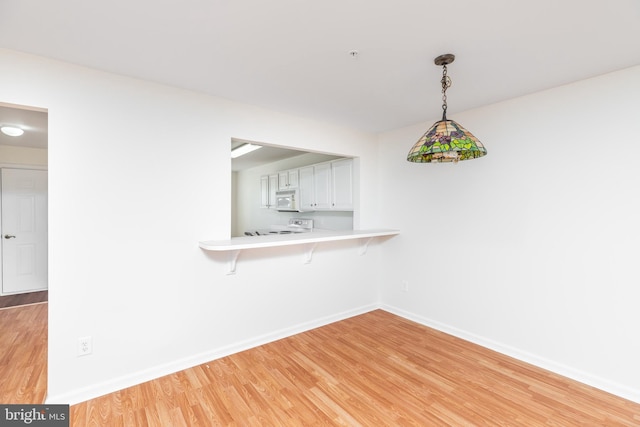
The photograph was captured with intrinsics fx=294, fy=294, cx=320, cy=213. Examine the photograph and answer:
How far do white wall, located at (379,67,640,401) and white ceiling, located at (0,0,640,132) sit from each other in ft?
1.16

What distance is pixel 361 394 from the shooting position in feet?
6.99

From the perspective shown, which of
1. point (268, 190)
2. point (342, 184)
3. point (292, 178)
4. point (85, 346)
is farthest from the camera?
point (268, 190)

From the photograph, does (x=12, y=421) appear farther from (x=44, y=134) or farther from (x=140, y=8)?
(x=44, y=134)

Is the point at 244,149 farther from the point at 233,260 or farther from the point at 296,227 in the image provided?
the point at 233,260

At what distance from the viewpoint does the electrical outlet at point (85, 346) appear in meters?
2.06

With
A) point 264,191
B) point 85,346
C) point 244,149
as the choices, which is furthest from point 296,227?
point 85,346

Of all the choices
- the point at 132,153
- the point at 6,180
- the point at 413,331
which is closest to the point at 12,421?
the point at 132,153

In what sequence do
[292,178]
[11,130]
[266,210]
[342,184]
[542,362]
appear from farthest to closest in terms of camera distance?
[266,210], [292,178], [342,184], [11,130], [542,362]

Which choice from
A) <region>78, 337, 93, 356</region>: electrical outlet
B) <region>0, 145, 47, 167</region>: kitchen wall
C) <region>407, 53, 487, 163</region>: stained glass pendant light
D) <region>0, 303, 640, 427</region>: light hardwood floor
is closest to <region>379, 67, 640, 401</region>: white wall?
<region>0, 303, 640, 427</region>: light hardwood floor

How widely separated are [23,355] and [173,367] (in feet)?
4.86

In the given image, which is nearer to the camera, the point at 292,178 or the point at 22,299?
the point at 22,299

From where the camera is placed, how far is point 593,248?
7.44 ft

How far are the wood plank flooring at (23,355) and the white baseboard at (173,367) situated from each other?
0.22 m

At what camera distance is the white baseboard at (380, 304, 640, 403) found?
2.12m
